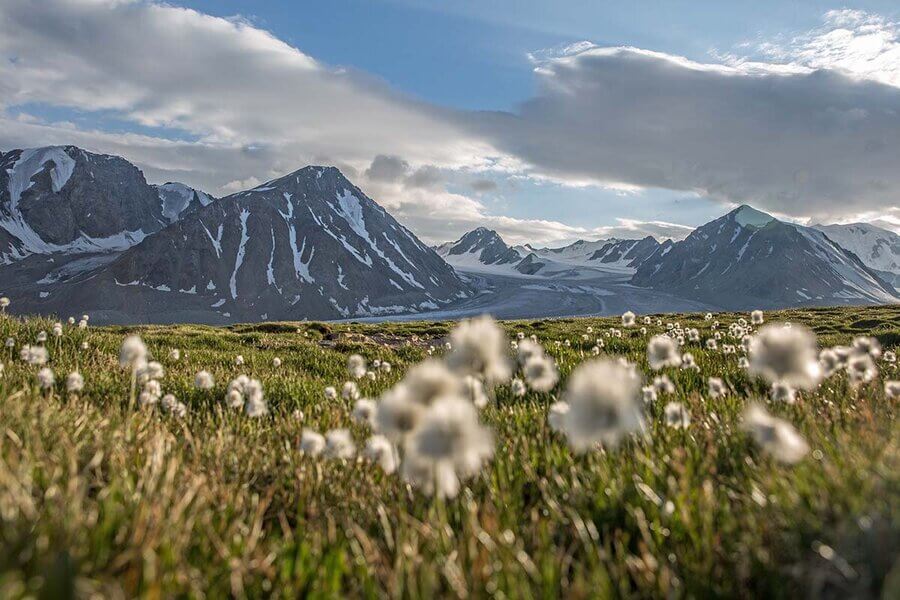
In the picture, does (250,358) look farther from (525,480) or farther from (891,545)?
(891,545)

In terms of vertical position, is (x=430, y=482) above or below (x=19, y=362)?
above

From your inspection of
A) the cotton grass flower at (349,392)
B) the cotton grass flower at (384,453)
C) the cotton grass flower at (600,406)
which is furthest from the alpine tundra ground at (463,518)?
the cotton grass flower at (349,392)

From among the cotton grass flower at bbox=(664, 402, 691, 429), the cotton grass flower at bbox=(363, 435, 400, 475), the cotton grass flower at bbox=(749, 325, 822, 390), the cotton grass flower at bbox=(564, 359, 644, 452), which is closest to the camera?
the cotton grass flower at bbox=(564, 359, 644, 452)

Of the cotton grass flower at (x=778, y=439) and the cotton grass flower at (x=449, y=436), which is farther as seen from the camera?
the cotton grass flower at (x=778, y=439)

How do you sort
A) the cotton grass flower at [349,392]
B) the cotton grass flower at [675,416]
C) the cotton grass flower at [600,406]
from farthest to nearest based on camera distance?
Result: the cotton grass flower at [349,392]
the cotton grass flower at [675,416]
the cotton grass flower at [600,406]

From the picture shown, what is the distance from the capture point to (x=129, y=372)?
910 centimetres

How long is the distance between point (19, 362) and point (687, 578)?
10659 mm

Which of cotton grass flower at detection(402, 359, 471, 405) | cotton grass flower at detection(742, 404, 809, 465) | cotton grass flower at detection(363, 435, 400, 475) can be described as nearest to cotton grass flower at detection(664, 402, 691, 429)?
cotton grass flower at detection(742, 404, 809, 465)

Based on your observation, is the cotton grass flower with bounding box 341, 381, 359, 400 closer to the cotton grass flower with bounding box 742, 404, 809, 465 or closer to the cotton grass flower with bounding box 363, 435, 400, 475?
the cotton grass flower with bounding box 363, 435, 400, 475

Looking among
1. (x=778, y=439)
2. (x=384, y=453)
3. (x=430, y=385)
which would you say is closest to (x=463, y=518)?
(x=384, y=453)

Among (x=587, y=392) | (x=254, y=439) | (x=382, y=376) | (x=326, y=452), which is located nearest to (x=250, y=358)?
(x=382, y=376)

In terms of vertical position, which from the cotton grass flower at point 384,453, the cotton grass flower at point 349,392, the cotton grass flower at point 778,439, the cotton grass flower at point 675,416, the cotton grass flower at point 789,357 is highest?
the cotton grass flower at point 789,357

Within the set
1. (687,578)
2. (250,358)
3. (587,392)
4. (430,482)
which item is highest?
(587,392)

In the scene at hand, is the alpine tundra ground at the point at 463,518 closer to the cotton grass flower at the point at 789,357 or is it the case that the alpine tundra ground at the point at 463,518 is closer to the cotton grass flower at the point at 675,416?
the cotton grass flower at the point at 675,416
